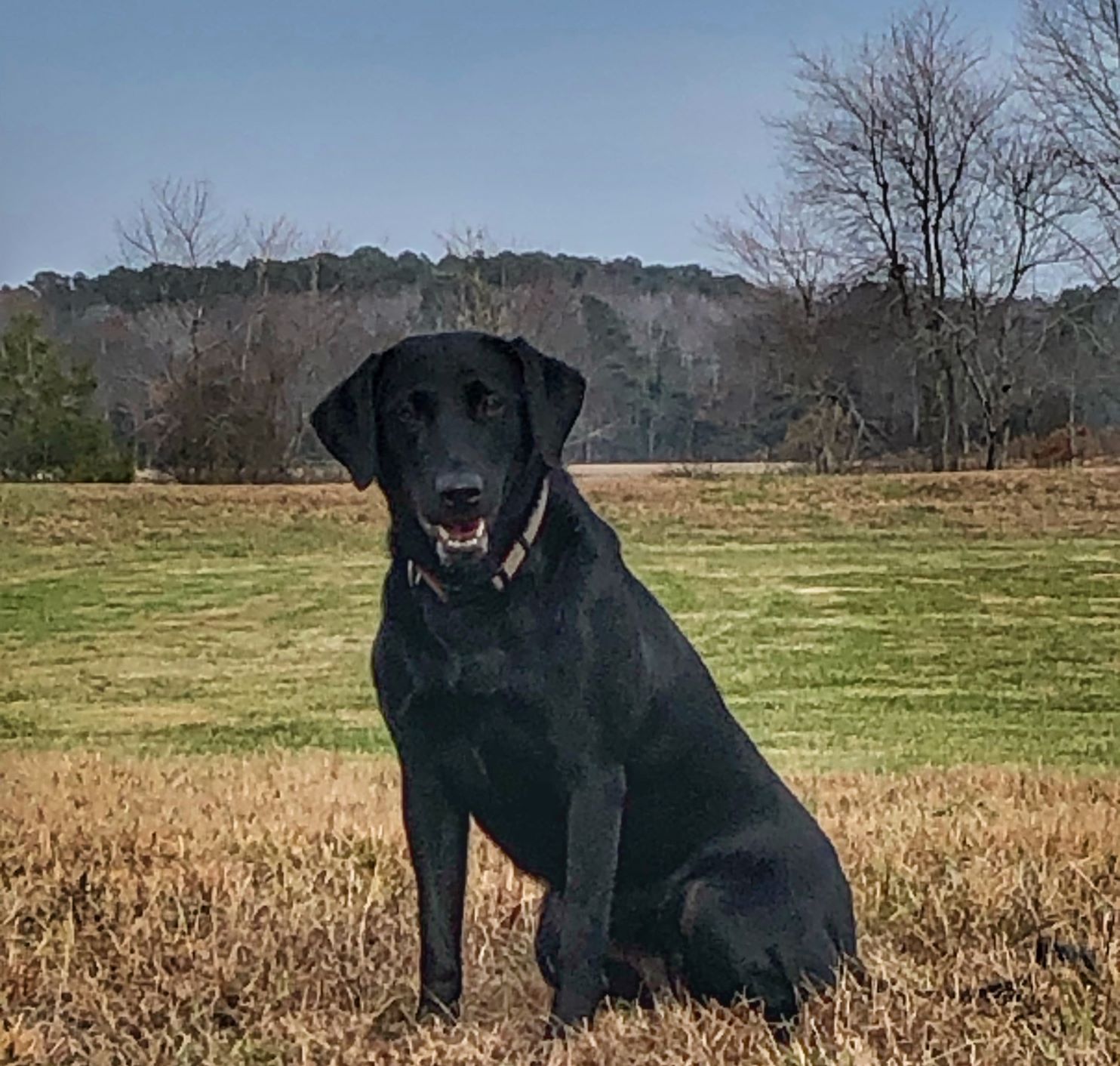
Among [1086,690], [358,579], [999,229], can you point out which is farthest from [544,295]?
[1086,690]

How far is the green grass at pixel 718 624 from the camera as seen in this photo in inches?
101

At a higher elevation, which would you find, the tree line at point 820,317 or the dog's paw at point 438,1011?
the tree line at point 820,317

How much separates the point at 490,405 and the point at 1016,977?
0.99m

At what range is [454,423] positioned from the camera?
5.32 ft

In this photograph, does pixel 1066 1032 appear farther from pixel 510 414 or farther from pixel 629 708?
pixel 510 414

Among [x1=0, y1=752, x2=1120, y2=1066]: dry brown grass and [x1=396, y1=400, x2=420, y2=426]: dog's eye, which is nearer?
[x1=396, y1=400, x2=420, y2=426]: dog's eye

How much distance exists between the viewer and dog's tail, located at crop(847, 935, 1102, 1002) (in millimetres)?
1921

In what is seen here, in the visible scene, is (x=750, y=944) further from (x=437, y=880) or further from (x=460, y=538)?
(x=460, y=538)

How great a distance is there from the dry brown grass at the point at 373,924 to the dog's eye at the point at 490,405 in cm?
72

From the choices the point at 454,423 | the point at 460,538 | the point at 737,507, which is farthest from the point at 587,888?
the point at 737,507

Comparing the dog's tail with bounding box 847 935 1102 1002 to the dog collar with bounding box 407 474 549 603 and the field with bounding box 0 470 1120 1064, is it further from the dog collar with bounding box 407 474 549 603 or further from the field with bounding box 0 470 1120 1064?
the dog collar with bounding box 407 474 549 603

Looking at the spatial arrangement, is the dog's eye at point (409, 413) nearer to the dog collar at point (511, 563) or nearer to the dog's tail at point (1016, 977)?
the dog collar at point (511, 563)

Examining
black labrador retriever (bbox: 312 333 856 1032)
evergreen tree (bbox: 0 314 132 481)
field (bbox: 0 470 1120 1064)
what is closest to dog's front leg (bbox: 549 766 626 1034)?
black labrador retriever (bbox: 312 333 856 1032)

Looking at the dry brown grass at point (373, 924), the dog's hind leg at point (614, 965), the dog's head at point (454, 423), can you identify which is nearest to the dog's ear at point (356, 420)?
the dog's head at point (454, 423)
